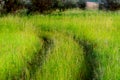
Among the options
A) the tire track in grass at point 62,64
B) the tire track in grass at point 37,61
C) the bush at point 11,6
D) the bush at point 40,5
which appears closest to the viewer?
the tire track in grass at point 62,64

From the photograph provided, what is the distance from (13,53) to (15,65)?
1.30m

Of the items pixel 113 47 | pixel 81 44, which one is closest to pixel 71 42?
pixel 81 44

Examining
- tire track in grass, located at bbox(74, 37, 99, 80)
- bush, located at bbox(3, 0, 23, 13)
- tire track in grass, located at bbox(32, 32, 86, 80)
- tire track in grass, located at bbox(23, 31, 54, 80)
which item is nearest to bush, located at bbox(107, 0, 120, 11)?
bush, located at bbox(3, 0, 23, 13)

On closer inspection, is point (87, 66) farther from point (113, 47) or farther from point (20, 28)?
point (20, 28)

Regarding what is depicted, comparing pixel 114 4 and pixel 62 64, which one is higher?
pixel 62 64

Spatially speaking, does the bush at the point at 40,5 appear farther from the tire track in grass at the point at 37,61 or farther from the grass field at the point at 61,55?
the tire track in grass at the point at 37,61

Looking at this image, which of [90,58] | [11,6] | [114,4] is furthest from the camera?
[114,4]

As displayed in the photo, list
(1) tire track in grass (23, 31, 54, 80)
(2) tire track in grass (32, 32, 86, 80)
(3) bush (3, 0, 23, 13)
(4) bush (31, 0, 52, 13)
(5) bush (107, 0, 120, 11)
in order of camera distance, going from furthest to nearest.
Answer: (5) bush (107, 0, 120, 11) → (4) bush (31, 0, 52, 13) → (3) bush (3, 0, 23, 13) → (1) tire track in grass (23, 31, 54, 80) → (2) tire track in grass (32, 32, 86, 80)

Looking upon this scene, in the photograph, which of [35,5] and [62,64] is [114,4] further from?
[62,64]

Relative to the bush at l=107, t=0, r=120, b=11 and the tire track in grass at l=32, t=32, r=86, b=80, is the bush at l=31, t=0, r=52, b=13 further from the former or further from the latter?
the tire track in grass at l=32, t=32, r=86, b=80

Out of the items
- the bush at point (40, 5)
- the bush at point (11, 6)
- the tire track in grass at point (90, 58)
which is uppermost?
the tire track in grass at point (90, 58)

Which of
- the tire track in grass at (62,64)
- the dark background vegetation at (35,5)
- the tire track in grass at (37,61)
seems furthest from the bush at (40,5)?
the tire track in grass at (62,64)

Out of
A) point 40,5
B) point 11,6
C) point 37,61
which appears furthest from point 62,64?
point 40,5

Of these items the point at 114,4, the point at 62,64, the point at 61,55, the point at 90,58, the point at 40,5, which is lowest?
the point at 114,4
